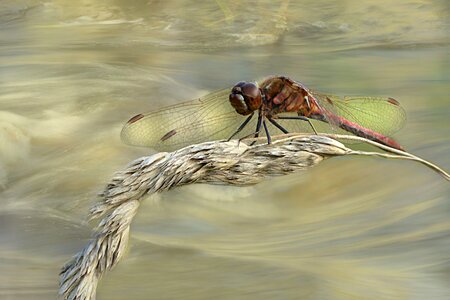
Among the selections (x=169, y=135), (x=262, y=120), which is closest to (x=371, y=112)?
(x=262, y=120)

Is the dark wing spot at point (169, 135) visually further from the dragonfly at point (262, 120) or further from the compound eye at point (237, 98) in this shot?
the compound eye at point (237, 98)

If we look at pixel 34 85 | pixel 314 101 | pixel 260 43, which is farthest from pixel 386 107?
pixel 34 85

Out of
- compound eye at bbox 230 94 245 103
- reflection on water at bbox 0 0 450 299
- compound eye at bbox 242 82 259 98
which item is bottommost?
reflection on water at bbox 0 0 450 299

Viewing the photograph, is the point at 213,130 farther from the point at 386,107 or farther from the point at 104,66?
the point at 104,66

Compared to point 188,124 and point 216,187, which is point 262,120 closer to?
point 188,124

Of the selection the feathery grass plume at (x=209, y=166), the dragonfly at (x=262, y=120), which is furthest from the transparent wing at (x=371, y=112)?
the feathery grass plume at (x=209, y=166)

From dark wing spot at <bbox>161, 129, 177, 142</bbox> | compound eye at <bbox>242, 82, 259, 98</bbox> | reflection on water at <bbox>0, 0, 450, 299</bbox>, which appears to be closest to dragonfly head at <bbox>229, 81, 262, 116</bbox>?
compound eye at <bbox>242, 82, 259, 98</bbox>

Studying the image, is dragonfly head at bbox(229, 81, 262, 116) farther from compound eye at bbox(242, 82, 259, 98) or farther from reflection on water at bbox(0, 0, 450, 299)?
reflection on water at bbox(0, 0, 450, 299)
